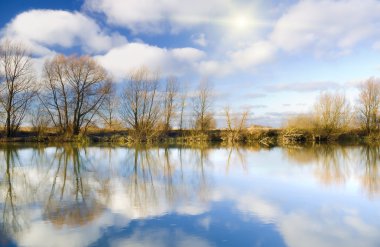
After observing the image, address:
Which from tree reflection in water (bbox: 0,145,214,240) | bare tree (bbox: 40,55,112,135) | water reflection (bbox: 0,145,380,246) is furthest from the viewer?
bare tree (bbox: 40,55,112,135)

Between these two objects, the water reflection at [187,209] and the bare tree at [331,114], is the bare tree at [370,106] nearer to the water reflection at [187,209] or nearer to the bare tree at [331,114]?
the bare tree at [331,114]

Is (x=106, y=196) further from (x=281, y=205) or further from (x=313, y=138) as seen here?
(x=313, y=138)

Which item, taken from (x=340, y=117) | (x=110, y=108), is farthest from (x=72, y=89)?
(x=340, y=117)

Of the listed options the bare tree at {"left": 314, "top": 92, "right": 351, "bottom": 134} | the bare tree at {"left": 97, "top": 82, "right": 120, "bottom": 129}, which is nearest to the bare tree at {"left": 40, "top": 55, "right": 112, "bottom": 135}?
the bare tree at {"left": 97, "top": 82, "right": 120, "bottom": 129}

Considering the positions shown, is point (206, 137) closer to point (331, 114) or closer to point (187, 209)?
point (331, 114)

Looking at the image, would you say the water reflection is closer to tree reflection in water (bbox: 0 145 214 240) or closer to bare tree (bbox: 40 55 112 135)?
tree reflection in water (bbox: 0 145 214 240)

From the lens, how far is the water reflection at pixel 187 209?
4523 mm

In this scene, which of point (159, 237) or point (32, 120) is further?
point (32, 120)

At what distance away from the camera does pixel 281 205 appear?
654 centimetres

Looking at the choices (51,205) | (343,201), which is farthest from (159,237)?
(343,201)

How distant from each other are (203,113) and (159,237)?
33138mm

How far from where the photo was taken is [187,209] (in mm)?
5953

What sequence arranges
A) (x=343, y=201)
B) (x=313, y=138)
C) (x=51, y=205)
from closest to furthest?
(x=51, y=205) → (x=343, y=201) → (x=313, y=138)

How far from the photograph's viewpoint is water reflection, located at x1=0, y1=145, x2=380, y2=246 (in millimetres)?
4523
